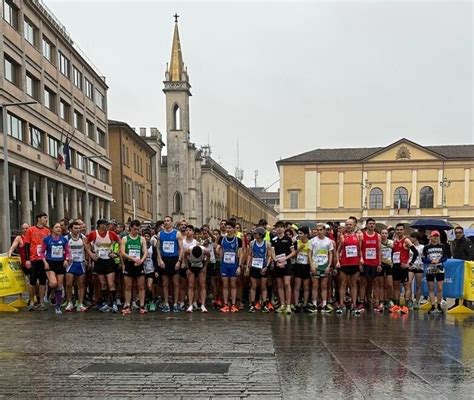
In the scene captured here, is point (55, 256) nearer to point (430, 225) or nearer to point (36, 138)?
point (430, 225)

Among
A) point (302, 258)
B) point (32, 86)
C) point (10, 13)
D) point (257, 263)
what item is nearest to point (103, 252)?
point (257, 263)

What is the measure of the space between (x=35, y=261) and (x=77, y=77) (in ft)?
141

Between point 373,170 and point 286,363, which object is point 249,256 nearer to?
point 286,363

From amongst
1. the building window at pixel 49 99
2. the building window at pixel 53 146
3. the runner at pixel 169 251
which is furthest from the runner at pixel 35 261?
the building window at pixel 49 99

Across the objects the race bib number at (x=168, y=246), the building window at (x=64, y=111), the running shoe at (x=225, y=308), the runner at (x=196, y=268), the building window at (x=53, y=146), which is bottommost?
the running shoe at (x=225, y=308)

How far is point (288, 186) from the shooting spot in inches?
3656

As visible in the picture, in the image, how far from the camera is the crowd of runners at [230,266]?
12109mm

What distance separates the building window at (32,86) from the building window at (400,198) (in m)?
65.1

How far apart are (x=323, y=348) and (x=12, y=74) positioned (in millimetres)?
35098

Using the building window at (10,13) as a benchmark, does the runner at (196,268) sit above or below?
below

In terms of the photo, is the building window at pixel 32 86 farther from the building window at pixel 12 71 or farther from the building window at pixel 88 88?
the building window at pixel 88 88

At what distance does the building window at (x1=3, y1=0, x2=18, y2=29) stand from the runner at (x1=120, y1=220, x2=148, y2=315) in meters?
29.2

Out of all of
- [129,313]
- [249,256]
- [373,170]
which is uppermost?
[373,170]

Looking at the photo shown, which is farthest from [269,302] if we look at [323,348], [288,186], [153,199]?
[288,186]
